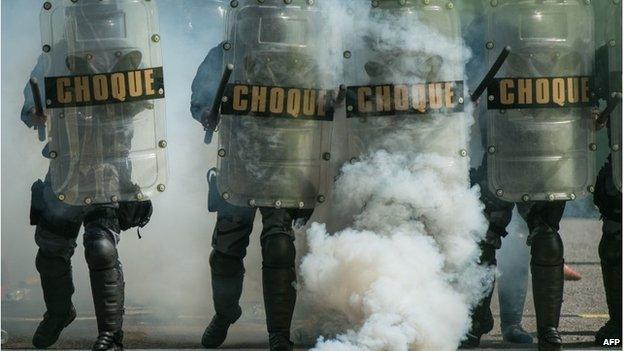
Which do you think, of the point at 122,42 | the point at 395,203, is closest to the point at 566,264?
the point at 395,203

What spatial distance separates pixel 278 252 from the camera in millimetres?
7492

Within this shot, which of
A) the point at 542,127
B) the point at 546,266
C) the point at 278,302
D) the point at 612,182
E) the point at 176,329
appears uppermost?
the point at 542,127

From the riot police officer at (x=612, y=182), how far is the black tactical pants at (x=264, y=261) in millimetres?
1516

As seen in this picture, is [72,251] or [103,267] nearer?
[103,267]

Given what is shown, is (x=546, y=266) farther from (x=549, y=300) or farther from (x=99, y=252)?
(x=99, y=252)

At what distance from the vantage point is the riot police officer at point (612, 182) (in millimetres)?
7727

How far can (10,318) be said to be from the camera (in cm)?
777

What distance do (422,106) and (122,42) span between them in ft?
4.71

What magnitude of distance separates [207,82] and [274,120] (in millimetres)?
398

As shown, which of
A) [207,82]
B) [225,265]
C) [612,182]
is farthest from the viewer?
[612,182]

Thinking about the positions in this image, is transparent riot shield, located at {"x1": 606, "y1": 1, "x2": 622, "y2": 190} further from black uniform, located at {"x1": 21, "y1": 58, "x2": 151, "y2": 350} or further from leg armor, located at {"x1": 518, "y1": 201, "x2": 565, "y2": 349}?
black uniform, located at {"x1": 21, "y1": 58, "x2": 151, "y2": 350}

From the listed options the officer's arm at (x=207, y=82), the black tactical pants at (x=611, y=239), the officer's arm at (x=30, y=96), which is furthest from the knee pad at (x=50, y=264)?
the black tactical pants at (x=611, y=239)

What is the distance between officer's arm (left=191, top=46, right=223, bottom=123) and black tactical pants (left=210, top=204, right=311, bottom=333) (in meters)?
0.50

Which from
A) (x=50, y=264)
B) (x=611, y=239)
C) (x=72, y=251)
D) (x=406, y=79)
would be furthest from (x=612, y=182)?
(x=50, y=264)
